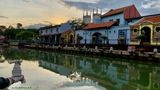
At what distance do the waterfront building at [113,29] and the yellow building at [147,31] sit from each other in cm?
223

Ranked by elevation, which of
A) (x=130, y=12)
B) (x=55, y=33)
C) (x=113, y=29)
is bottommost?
(x=113, y=29)

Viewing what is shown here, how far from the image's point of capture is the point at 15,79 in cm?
1287

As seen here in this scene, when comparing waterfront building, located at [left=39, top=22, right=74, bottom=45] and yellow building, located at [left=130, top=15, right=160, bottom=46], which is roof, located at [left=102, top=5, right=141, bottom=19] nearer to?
yellow building, located at [left=130, top=15, right=160, bottom=46]

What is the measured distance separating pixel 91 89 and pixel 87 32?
142 feet

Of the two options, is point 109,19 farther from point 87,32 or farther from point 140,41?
point 140,41

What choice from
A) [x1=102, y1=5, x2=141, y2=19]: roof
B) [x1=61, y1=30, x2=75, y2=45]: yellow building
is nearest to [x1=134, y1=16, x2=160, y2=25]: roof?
[x1=102, y1=5, x2=141, y2=19]: roof

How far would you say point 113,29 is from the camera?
155 feet

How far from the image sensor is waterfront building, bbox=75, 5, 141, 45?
44.3 m

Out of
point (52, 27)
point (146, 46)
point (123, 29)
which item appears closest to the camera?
point (146, 46)

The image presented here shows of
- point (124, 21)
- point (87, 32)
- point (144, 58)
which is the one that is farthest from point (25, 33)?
point (144, 58)

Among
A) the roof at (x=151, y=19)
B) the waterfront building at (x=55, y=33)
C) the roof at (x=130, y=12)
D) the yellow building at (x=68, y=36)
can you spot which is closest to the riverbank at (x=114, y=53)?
the roof at (x=151, y=19)

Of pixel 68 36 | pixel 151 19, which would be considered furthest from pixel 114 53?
pixel 68 36

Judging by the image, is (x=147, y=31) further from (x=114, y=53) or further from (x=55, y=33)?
(x=55, y=33)

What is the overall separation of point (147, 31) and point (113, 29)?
8.74 metres
